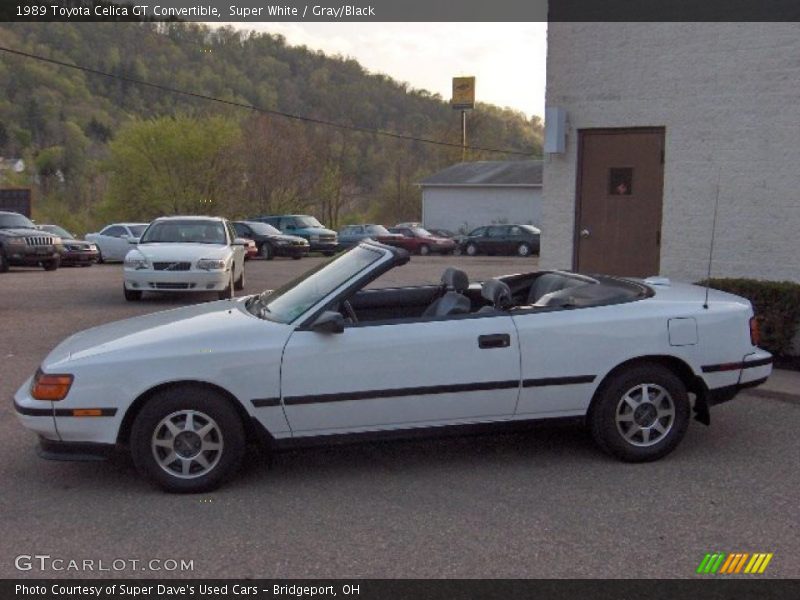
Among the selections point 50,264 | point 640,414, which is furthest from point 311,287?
point 50,264

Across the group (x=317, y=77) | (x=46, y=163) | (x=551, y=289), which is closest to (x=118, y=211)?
(x=317, y=77)

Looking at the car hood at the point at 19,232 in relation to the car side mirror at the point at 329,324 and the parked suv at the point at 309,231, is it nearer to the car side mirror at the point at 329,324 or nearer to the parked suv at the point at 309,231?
the parked suv at the point at 309,231

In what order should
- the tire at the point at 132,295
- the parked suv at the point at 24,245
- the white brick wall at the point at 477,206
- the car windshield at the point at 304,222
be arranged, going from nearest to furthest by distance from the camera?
the tire at the point at 132,295
the parked suv at the point at 24,245
the car windshield at the point at 304,222
the white brick wall at the point at 477,206

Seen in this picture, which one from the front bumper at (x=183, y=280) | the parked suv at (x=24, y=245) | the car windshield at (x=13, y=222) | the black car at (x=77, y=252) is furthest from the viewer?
the black car at (x=77, y=252)

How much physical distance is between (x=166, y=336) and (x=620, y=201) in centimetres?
693

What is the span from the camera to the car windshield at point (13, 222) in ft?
75.0

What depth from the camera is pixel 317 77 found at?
244 ft

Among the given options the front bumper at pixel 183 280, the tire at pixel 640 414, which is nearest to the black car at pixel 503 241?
the front bumper at pixel 183 280

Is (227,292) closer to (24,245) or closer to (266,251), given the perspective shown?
(24,245)

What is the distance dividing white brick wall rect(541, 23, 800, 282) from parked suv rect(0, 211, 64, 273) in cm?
1588

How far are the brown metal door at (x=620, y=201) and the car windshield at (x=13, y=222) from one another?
56.5 ft

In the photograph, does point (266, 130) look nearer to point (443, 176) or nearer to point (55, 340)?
point (443, 176)

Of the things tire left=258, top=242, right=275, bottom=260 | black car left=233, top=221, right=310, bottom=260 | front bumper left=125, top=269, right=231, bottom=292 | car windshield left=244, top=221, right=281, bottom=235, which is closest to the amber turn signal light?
front bumper left=125, top=269, right=231, bottom=292

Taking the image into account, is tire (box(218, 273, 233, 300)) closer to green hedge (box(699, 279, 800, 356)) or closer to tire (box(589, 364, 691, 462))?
green hedge (box(699, 279, 800, 356))
